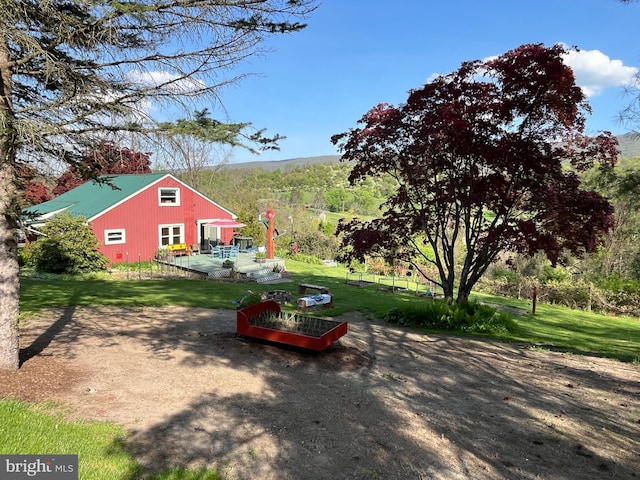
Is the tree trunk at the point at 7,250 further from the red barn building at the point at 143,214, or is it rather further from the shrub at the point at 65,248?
the red barn building at the point at 143,214

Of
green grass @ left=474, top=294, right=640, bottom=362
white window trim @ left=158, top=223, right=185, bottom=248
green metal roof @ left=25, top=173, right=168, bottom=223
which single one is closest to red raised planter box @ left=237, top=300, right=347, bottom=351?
green grass @ left=474, top=294, right=640, bottom=362

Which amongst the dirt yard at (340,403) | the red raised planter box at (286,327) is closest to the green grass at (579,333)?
the dirt yard at (340,403)

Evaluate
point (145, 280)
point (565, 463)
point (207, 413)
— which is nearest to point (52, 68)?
point (207, 413)

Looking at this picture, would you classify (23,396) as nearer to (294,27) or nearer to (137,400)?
(137,400)

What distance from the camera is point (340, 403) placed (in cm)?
560

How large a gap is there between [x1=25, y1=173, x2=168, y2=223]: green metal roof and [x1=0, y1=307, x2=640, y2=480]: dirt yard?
596 inches

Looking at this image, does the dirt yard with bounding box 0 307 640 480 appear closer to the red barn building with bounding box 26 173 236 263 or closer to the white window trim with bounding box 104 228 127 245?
the white window trim with bounding box 104 228 127 245

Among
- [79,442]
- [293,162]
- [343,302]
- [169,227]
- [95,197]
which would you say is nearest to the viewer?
[79,442]

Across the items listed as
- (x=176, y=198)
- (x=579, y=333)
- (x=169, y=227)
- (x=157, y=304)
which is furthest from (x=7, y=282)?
(x=176, y=198)

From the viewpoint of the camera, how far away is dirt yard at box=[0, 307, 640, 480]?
4.17 metres

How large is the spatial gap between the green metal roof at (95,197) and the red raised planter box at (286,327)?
15.4 meters

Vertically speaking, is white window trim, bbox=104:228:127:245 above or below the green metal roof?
below

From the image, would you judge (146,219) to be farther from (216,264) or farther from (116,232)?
(216,264)

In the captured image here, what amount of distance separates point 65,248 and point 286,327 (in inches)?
559
